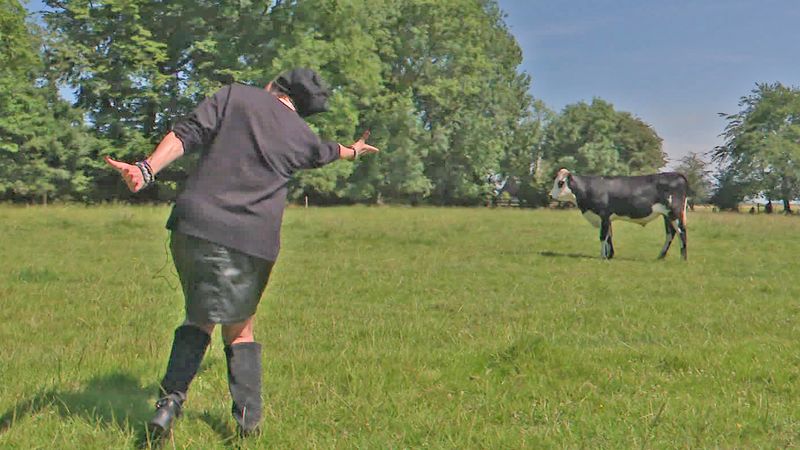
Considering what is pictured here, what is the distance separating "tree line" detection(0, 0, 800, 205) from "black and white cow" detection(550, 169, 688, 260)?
23.4m

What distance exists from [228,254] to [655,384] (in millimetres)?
3308

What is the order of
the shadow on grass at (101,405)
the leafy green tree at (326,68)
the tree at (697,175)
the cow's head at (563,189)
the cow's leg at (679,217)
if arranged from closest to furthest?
the shadow on grass at (101,405)
the cow's leg at (679,217)
the cow's head at (563,189)
the leafy green tree at (326,68)
the tree at (697,175)

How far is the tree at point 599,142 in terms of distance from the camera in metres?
62.2

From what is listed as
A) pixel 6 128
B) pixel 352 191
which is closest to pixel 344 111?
pixel 352 191

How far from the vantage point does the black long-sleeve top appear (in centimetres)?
349

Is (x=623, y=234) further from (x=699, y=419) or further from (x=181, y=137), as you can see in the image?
(x=181, y=137)

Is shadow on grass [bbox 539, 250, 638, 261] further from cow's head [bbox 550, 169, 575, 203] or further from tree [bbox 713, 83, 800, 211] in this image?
tree [bbox 713, 83, 800, 211]

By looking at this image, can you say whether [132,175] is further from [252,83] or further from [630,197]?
[252,83]

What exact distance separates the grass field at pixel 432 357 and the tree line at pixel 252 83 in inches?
1052

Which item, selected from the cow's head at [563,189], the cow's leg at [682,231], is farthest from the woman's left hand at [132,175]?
the cow's leg at [682,231]

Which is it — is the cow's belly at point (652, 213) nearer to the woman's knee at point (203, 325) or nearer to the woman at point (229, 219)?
the woman at point (229, 219)

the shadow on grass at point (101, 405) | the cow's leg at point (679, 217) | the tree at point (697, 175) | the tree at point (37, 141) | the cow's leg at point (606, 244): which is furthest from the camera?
the tree at point (697, 175)

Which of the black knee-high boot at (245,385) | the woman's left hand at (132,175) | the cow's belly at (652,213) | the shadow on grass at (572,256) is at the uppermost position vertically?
the woman's left hand at (132,175)

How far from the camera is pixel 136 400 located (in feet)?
14.6
